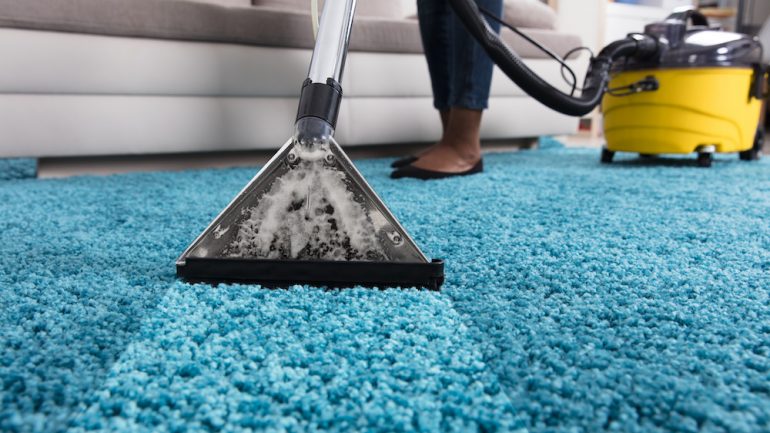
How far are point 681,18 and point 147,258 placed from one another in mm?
1456

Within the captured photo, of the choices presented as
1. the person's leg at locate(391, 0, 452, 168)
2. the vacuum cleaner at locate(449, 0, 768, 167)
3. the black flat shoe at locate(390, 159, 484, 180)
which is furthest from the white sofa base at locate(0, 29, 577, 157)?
the vacuum cleaner at locate(449, 0, 768, 167)

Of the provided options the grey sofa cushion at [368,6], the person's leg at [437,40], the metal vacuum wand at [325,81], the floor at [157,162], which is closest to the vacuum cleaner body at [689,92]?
the person's leg at [437,40]

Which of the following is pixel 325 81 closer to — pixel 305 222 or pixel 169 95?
pixel 305 222

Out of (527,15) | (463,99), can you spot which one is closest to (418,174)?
(463,99)

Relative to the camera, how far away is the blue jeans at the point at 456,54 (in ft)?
3.87

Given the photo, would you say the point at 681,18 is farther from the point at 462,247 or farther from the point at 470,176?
the point at 462,247

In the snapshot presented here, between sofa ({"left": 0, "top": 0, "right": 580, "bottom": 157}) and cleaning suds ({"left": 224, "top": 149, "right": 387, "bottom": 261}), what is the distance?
993 millimetres

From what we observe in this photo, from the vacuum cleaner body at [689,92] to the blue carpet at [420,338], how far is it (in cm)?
78

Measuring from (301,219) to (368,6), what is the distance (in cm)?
176

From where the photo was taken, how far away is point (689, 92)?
1418 millimetres

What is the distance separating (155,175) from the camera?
131cm

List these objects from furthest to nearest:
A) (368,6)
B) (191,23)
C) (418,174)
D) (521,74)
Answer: (368,6), (191,23), (418,174), (521,74)

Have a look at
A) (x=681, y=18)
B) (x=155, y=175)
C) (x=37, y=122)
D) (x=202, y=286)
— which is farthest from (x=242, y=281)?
(x=681, y=18)

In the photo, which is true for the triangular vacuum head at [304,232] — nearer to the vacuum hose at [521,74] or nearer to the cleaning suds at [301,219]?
the cleaning suds at [301,219]
